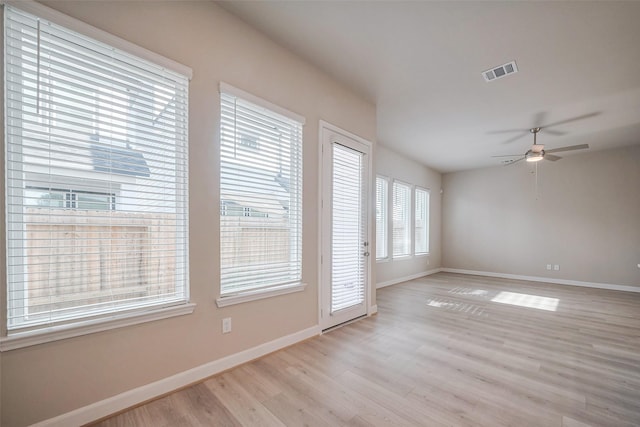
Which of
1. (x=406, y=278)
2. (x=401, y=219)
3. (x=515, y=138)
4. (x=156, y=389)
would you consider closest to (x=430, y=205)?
(x=401, y=219)

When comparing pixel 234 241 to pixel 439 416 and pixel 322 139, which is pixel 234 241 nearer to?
→ pixel 322 139

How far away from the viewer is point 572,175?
6246 mm

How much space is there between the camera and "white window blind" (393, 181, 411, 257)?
20.8 feet

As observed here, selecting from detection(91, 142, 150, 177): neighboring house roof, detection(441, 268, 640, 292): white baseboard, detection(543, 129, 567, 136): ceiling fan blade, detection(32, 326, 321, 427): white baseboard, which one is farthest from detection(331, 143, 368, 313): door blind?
detection(441, 268, 640, 292): white baseboard

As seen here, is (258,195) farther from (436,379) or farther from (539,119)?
(539,119)

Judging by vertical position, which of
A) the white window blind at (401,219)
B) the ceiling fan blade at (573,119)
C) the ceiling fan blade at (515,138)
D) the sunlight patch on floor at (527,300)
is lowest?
the sunlight patch on floor at (527,300)

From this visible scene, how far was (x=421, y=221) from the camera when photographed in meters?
7.38

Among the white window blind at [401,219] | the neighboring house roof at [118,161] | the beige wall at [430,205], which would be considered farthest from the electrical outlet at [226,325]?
the white window blind at [401,219]

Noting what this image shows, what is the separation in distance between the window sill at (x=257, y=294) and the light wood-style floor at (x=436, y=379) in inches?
22.6

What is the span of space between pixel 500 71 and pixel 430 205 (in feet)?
16.2

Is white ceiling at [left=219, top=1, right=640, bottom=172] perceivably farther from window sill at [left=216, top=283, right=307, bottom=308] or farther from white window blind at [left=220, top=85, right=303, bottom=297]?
window sill at [left=216, top=283, right=307, bottom=308]

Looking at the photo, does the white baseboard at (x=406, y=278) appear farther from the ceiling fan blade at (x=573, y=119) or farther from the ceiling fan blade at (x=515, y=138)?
the ceiling fan blade at (x=573, y=119)

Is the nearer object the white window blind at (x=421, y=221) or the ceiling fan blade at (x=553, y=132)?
the ceiling fan blade at (x=553, y=132)

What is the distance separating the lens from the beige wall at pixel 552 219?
5707 mm
